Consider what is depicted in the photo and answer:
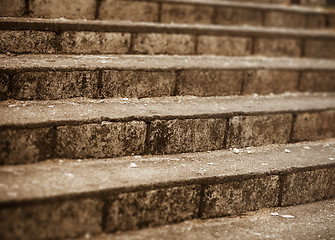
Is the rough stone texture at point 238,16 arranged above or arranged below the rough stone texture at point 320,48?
above

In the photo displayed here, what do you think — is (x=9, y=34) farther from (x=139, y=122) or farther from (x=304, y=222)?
(x=304, y=222)

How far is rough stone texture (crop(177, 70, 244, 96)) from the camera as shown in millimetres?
3062

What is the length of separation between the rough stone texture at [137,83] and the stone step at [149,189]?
598 millimetres

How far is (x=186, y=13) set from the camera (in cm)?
391

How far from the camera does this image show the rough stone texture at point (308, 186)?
2.63 m

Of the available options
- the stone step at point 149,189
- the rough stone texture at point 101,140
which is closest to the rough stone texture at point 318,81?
the stone step at point 149,189

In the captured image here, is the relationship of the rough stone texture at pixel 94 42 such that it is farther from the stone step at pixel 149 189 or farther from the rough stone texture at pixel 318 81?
the rough stone texture at pixel 318 81

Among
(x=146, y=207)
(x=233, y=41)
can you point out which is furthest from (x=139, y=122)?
(x=233, y=41)

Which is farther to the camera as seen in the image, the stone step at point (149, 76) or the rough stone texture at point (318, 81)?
the rough stone texture at point (318, 81)

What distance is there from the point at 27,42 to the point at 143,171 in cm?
144

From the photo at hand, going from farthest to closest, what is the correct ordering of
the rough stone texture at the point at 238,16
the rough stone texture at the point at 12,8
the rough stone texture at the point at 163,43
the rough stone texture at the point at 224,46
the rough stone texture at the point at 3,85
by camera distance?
the rough stone texture at the point at 238,16 → the rough stone texture at the point at 224,46 → the rough stone texture at the point at 163,43 → the rough stone texture at the point at 12,8 → the rough stone texture at the point at 3,85

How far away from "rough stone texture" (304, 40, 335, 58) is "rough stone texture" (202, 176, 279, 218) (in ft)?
7.47

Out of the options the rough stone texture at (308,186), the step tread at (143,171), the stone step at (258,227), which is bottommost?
the stone step at (258,227)

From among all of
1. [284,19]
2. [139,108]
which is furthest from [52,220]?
[284,19]
